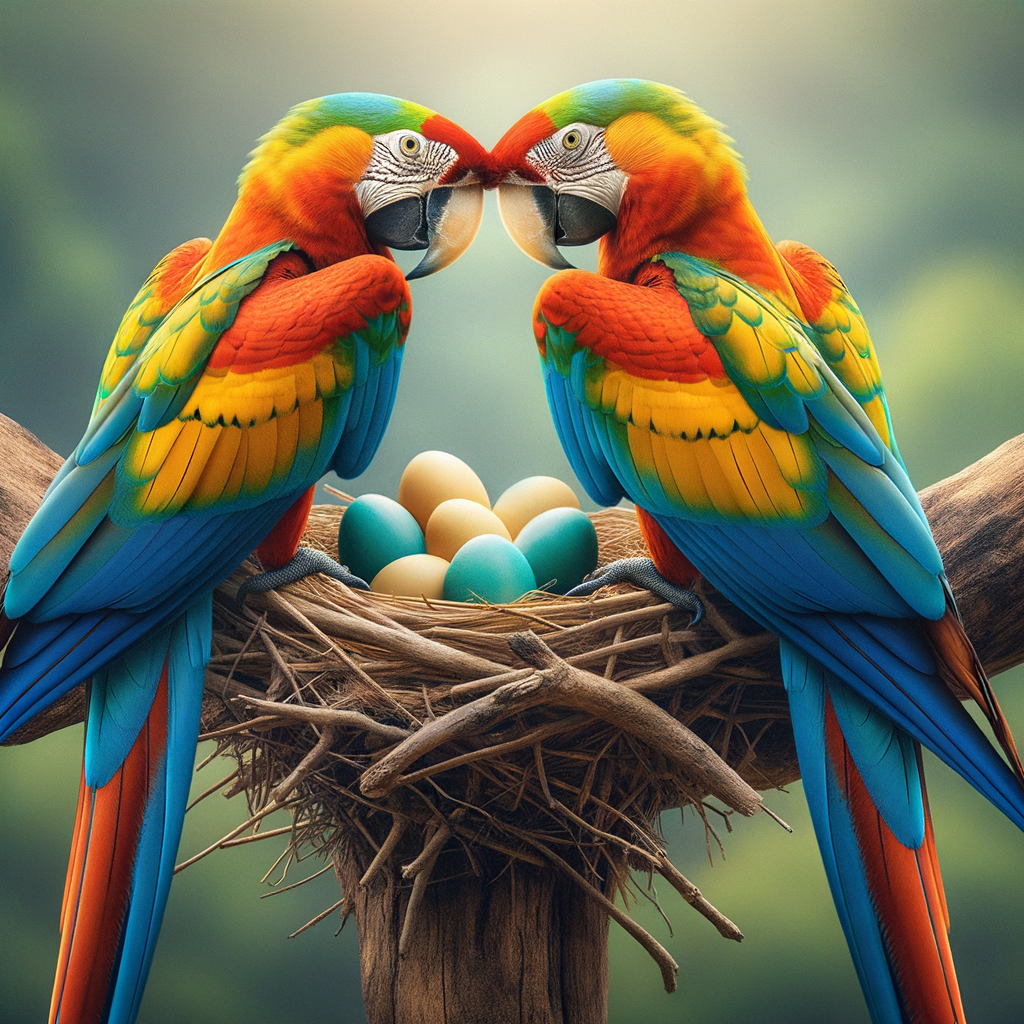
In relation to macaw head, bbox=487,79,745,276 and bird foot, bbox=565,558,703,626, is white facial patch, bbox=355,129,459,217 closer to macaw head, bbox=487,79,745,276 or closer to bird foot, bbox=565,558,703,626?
macaw head, bbox=487,79,745,276

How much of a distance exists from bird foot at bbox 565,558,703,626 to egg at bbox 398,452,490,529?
0.33m

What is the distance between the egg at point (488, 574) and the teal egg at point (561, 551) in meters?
0.08

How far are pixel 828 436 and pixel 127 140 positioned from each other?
63.5 inches

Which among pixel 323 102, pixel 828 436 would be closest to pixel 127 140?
pixel 323 102

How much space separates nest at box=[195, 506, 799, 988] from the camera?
1026mm

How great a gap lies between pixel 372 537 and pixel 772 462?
0.60 meters

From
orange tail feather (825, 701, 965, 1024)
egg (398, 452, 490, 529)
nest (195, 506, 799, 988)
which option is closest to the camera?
orange tail feather (825, 701, 965, 1024)

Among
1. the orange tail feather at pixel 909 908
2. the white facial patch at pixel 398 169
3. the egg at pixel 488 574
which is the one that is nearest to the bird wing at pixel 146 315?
the white facial patch at pixel 398 169

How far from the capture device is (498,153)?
1.22 metres

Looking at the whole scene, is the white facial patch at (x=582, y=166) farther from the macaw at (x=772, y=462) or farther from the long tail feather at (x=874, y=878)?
the long tail feather at (x=874, y=878)

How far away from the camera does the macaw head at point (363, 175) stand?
1187mm

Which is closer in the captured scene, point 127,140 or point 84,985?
point 84,985

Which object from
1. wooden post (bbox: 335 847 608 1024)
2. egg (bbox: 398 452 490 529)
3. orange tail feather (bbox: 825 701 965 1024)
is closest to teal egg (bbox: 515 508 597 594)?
egg (bbox: 398 452 490 529)

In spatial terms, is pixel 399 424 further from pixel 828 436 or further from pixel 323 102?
pixel 828 436
